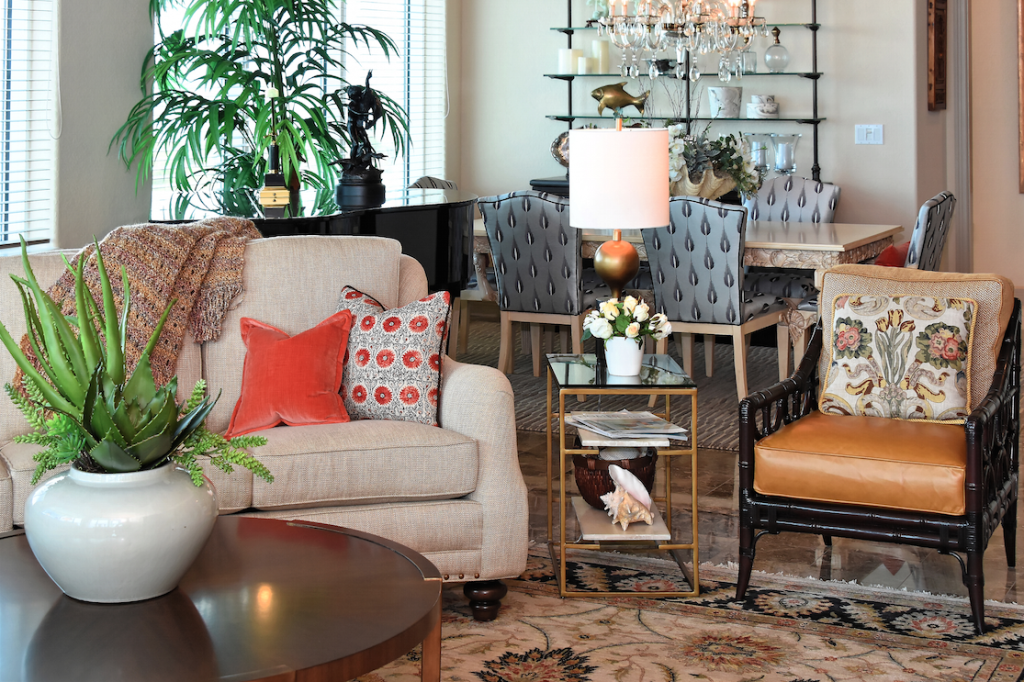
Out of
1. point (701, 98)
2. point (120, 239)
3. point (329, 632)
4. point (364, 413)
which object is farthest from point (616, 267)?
point (701, 98)

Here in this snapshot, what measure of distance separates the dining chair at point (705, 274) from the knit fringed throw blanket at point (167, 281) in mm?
2145

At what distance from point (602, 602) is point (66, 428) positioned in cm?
160

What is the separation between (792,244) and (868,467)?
2328mm

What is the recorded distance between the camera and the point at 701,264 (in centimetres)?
498

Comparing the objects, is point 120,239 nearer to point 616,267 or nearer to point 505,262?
point 616,267

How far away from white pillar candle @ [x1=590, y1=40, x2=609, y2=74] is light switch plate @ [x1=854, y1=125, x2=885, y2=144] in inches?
66.4

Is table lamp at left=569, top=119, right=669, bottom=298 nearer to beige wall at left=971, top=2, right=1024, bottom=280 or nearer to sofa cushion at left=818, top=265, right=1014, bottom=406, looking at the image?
sofa cushion at left=818, top=265, right=1014, bottom=406

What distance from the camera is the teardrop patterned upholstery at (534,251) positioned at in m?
5.19

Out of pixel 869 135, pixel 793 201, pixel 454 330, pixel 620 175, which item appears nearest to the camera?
pixel 620 175

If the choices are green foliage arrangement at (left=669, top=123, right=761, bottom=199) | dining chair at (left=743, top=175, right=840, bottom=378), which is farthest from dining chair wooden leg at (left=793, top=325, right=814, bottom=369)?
green foliage arrangement at (left=669, top=123, right=761, bottom=199)

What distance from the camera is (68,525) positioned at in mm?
1841

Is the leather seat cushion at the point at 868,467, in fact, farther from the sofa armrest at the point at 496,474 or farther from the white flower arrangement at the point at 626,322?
the sofa armrest at the point at 496,474

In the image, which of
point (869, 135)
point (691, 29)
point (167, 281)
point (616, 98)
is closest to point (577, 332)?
point (616, 98)

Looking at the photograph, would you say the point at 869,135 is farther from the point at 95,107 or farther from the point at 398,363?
the point at 398,363
